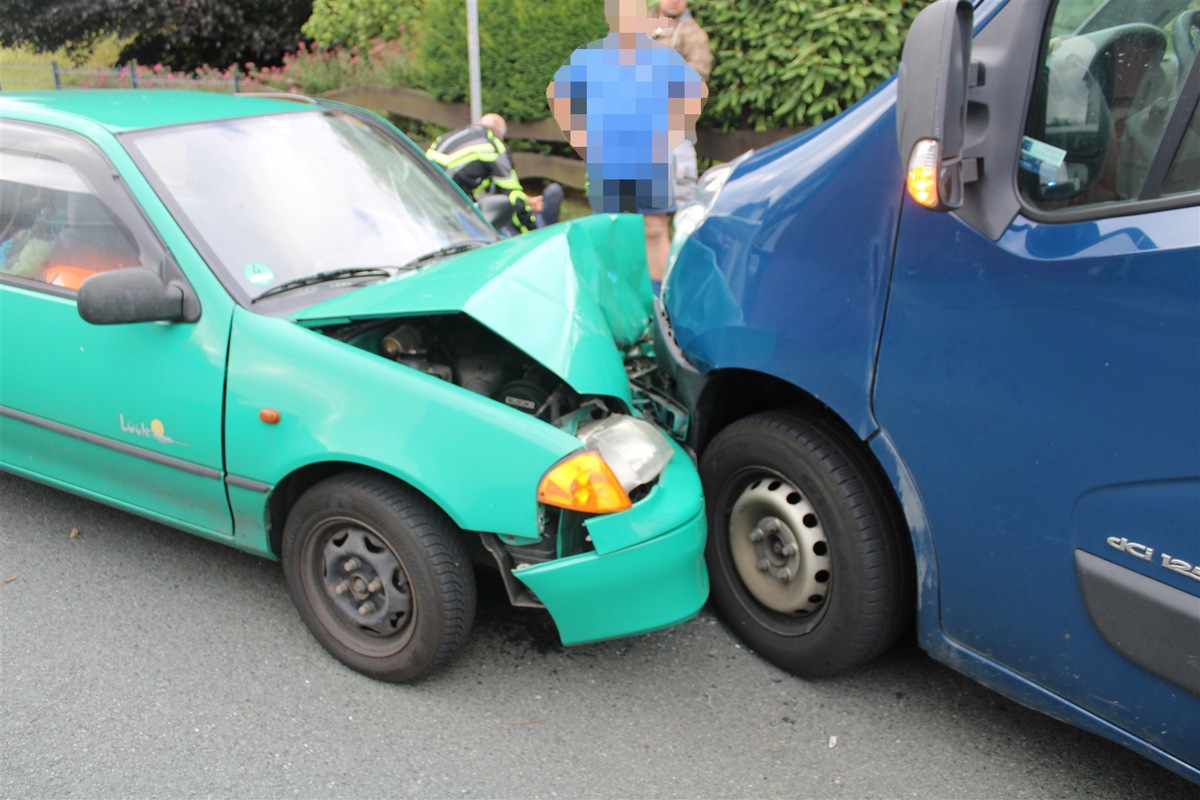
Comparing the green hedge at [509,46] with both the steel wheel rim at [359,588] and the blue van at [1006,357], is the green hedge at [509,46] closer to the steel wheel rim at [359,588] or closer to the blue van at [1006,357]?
the blue van at [1006,357]

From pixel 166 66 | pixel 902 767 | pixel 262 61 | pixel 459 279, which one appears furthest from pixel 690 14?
pixel 166 66

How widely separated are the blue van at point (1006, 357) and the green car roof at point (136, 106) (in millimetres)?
1993

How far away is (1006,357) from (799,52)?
5.08m

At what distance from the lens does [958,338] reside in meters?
Result: 2.49

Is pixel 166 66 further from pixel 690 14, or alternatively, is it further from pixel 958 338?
pixel 958 338

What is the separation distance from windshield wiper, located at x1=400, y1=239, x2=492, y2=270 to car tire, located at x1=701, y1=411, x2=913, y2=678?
125 centimetres

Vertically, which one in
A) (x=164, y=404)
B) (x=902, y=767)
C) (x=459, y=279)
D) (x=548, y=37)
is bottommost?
(x=902, y=767)

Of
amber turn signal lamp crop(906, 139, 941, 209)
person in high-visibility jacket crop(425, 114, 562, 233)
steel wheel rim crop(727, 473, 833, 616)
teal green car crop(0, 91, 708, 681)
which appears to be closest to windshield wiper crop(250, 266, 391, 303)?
teal green car crop(0, 91, 708, 681)

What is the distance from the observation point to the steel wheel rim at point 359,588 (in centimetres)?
299

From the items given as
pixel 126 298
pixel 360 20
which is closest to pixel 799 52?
pixel 126 298

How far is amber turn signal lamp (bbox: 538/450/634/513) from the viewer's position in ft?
8.93

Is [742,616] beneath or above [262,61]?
beneath

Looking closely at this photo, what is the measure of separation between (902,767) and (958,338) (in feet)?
4.03

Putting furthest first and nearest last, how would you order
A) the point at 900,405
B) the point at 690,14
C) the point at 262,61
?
the point at 262,61 < the point at 690,14 < the point at 900,405
